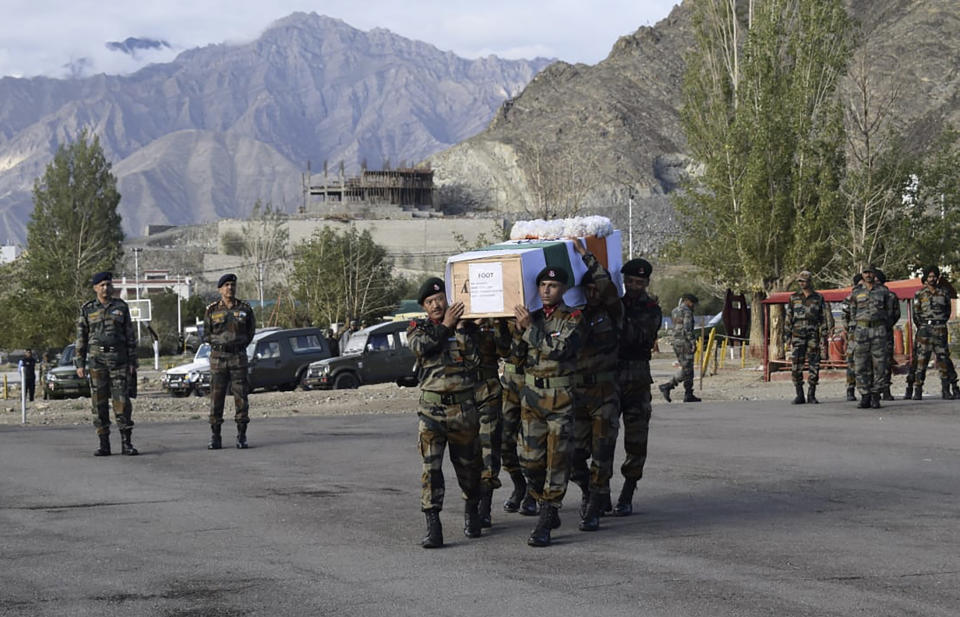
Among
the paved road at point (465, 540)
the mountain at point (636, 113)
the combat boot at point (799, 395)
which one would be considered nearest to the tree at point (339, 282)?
the combat boot at point (799, 395)

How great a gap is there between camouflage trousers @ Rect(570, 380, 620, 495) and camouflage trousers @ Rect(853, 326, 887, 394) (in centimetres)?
1107

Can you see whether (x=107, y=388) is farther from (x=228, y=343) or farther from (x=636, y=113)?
(x=636, y=113)

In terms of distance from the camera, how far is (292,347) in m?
32.2

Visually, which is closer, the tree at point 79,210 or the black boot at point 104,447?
the black boot at point 104,447

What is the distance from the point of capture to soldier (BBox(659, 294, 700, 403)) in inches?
945

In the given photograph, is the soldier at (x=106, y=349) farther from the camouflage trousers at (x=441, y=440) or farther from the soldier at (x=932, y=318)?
the soldier at (x=932, y=318)

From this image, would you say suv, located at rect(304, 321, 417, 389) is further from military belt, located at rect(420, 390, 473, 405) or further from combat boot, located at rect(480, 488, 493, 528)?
military belt, located at rect(420, 390, 473, 405)

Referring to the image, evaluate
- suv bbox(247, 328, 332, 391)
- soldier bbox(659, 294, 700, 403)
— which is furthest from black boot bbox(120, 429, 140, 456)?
suv bbox(247, 328, 332, 391)

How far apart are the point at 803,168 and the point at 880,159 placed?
607cm

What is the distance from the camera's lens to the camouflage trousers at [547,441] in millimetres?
8695

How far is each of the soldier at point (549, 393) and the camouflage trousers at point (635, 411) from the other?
117cm

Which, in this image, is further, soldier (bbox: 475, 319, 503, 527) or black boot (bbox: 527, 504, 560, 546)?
soldier (bbox: 475, 319, 503, 527)

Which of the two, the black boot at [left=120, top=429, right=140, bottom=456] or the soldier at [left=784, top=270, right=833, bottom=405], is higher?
the soldier at [left=784, top=270, right=833, bottom=405]

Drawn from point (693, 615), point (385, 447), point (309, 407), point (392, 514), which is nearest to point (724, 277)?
point (309, 407)
